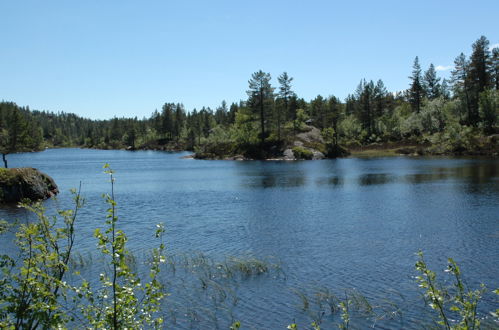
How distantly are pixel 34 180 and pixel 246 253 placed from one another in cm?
3205

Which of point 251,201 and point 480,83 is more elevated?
point 480,83

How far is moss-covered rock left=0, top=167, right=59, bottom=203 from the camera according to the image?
4391 centimetres

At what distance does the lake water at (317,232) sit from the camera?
17.6 metres

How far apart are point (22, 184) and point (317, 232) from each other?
32.9 m

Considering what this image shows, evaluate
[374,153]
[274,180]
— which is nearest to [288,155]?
[374,153]

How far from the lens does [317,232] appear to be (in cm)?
3005

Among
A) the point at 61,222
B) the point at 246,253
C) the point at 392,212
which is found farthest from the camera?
the point at 392,212

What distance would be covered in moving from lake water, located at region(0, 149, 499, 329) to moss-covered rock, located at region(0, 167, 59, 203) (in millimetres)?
3736

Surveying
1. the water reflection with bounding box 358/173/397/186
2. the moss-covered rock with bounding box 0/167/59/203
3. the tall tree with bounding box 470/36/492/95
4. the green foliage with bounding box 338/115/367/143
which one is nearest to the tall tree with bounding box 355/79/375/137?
the green foliage with bounding box 338/115/367/143

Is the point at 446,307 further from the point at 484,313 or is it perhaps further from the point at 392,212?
the point at 392,212

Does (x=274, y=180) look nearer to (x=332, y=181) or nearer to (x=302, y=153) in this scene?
(x=332, y=181)

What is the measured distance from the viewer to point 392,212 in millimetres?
37031

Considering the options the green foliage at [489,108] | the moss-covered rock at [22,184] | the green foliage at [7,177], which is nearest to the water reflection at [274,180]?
the moss-covered rock at [22,184]

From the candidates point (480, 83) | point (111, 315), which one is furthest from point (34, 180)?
point (480, 83)
